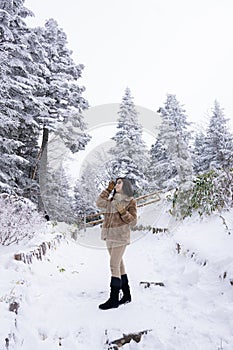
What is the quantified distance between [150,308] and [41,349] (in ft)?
4.58

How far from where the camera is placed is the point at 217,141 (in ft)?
68.7

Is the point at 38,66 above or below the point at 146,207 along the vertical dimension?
above

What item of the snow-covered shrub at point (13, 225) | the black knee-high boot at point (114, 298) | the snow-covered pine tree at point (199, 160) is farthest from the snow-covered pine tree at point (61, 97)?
the snow-covered pine tree at point (199, 160)

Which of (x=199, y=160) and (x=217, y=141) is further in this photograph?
(x=199, y=160)

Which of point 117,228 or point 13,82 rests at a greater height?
point 13,82

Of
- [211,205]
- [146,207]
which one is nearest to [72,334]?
[211,205]

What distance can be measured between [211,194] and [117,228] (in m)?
4.27

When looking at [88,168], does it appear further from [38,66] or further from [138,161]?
[38,66]

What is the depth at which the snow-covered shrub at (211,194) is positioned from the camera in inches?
220

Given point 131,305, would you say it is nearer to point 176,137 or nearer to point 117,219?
point 117,219

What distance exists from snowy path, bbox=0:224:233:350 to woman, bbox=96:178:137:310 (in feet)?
0.67

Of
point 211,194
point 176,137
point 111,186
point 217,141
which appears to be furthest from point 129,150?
point 111,186

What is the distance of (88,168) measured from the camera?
16.7 m

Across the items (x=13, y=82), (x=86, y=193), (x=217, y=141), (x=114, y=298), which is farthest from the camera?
(x=86, y=193)
